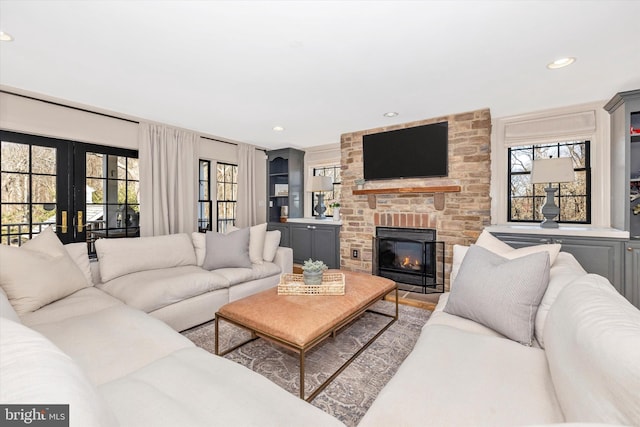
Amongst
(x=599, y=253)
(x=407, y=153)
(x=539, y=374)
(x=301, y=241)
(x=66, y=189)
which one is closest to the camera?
(x=539, y=374)

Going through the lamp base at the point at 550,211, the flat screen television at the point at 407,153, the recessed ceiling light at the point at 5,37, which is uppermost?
the recessed ceiling light at the point at 5,37

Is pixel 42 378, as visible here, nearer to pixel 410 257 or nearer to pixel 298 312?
pixel 298 312

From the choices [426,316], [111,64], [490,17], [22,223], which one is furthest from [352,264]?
[22,223]

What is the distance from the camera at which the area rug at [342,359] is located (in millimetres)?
1640

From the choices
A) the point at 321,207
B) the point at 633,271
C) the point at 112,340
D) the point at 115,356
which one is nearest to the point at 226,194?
the point at 321,207

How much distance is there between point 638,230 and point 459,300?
273 cm

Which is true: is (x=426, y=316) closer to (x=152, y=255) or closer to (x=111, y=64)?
(x=152, y=255)

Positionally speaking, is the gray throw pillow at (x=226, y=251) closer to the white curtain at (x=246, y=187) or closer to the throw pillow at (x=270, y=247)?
the throw pillow at (x=270, y=247)

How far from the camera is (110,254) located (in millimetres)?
2658

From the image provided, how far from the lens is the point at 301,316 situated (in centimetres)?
181

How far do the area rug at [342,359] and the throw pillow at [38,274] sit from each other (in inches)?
39.2

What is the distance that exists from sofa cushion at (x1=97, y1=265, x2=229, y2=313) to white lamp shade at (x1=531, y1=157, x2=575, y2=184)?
3.57 m

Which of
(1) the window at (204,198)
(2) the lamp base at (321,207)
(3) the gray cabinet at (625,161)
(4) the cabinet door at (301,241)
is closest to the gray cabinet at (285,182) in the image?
(4) the cabinet door at (301,241)

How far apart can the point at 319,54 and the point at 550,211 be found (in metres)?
3.08
